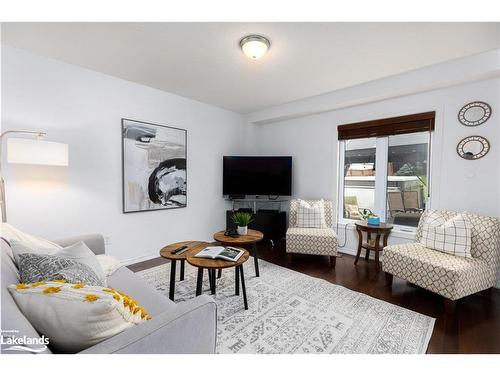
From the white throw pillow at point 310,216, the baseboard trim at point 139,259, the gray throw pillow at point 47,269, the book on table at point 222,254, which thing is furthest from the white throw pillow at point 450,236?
the baseboard trim at point 139,259

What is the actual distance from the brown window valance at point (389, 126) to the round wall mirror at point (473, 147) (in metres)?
0.37

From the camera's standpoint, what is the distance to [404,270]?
2.25m

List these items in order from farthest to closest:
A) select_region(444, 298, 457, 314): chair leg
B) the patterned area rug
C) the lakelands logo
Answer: select_region(444, 298, 457, 314): chair leg, the patterned area rug, the lakelands logo

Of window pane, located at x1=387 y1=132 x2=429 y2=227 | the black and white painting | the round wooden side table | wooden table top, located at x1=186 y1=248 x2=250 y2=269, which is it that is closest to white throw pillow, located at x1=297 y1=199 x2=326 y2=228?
the round wooden side table

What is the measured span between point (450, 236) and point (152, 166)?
3.58 m

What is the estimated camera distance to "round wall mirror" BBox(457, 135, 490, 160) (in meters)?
2.44

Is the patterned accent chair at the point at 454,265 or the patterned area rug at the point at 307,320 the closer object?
the patterned area rug at the point at 307,320

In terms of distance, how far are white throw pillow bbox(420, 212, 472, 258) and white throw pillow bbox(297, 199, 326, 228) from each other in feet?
4.15

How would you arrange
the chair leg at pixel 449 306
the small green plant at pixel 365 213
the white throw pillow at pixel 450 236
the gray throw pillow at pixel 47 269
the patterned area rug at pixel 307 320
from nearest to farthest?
the gray throw pillow at pixel 47 269
the patterned area rug at pixel 307 320
the chair leg at pixel 449 306
the white throw pillow at pixel 450 236
the small green plant at pixel 365 213

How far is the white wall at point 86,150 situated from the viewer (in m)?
2.23

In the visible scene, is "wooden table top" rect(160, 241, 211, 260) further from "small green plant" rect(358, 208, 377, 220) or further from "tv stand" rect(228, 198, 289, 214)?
"small green plant" rect(358, 208, 377, 220)

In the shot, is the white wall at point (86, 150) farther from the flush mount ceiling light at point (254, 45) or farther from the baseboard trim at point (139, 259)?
the flush mount ceiling light at point (254, 45)
